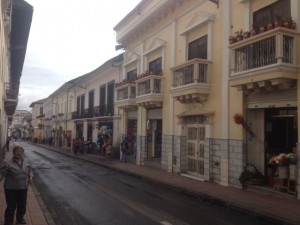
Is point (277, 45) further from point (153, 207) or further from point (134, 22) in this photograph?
point (134, 22)

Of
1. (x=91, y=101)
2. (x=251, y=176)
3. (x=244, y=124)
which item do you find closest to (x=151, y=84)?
(x=244, y=124)

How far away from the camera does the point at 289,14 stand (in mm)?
11172

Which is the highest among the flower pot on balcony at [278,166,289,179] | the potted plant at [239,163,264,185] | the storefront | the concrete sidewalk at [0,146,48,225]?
the storefront

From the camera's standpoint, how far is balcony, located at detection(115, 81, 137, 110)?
72.9 feet

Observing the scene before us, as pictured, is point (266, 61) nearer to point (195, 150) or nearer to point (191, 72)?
point (191, 72)

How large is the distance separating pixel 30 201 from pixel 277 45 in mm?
7588

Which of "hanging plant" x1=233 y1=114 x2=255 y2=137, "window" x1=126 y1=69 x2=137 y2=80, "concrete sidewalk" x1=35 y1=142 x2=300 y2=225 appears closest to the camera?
"concrete sidewalk" x1=35 y1=142 x2=300 y2=225

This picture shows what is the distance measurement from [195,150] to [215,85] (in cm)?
309

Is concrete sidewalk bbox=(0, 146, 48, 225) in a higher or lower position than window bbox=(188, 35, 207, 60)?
lower

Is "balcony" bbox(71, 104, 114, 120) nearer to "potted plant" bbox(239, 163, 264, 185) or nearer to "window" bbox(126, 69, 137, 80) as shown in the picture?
"window" bbox(126, 69, 137, 80)

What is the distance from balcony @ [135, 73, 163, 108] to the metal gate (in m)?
2.89

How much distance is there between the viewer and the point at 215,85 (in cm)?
1453

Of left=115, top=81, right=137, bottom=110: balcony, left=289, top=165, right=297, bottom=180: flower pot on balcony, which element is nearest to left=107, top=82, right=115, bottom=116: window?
left=115, top=81, right=137, bottom=110: balcony

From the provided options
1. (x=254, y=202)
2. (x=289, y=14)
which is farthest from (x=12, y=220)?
(x=289, y=14)
